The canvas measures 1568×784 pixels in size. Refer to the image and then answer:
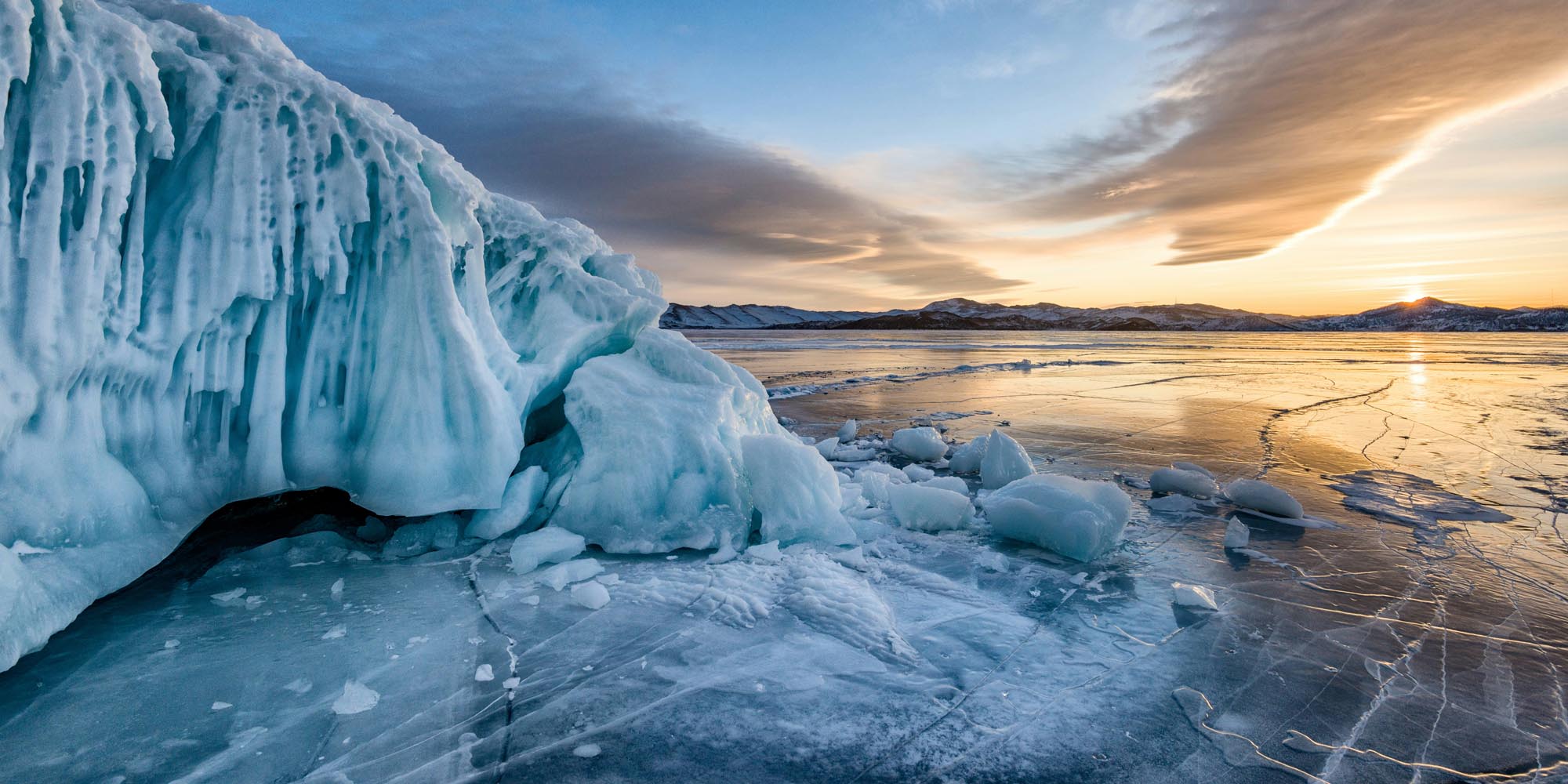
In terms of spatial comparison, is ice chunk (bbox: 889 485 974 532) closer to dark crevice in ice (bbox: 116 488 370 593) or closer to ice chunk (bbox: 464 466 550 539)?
ice chunk (bbox: 464 466 550 539)

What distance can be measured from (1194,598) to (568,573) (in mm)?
3251

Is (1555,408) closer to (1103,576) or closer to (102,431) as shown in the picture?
(1103,576)

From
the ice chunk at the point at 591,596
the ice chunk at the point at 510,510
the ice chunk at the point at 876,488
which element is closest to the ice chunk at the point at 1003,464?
the ice chunk at the point at 876,488

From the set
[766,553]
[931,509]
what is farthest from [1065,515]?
[766,553]

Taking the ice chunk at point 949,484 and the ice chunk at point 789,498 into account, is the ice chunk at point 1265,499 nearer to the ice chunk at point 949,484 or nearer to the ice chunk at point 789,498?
the ice chunk at point 949,484

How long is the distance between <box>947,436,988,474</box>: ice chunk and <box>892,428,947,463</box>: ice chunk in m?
0.25

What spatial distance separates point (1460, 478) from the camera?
19.9ft

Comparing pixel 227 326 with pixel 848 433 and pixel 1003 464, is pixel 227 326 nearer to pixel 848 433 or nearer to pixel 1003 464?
pixel 1003 464

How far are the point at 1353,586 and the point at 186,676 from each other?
5504 mm

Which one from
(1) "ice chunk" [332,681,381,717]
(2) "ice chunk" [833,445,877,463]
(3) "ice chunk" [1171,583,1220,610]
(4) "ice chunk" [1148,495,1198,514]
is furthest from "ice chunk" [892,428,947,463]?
(1) "ice chunk" [332,681,381,717]

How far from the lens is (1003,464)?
562 centimetres

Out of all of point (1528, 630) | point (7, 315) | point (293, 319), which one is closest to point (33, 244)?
point (7, 315)

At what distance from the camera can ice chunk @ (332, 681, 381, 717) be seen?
2.23 meters

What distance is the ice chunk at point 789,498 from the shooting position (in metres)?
4.11
